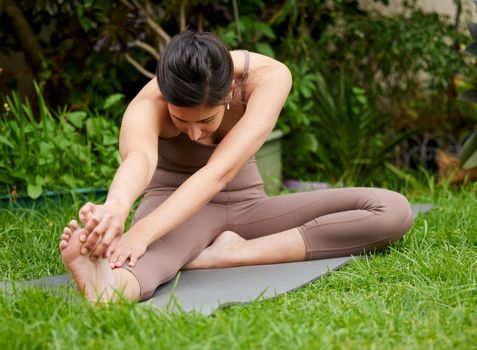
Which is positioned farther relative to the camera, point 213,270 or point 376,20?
point 376,20

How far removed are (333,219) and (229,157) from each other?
550 millimetres

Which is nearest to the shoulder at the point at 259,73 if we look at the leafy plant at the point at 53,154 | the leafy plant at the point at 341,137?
the leafy plant at the point at 53,154

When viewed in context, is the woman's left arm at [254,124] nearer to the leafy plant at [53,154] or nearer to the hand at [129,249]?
the hand at [129,249]

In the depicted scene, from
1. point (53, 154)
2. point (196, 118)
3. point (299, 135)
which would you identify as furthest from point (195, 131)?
point (299, 135)

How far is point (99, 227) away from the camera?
7.45 feet

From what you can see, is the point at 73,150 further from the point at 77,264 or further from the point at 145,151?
the point at 77,264

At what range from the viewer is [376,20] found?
5.48 m

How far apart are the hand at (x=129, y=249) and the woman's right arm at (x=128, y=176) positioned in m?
0.17

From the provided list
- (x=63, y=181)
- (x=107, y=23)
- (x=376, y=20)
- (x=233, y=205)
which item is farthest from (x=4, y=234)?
(x=376, y=20)

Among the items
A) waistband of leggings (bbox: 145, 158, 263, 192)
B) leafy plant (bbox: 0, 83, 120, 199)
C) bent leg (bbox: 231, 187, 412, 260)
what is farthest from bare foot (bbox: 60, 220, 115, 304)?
leafy plant (bbox: 0, 83, 120, 199)

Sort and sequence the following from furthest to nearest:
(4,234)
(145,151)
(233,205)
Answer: (4,234) < (233,205) < (145,151)

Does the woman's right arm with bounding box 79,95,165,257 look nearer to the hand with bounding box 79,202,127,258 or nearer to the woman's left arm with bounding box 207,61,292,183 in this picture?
the hand with bounding box 79,202,127,258

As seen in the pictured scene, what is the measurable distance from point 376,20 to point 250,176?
2654 millimetres

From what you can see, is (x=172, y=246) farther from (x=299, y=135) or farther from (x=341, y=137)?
(x=341, y=137)
